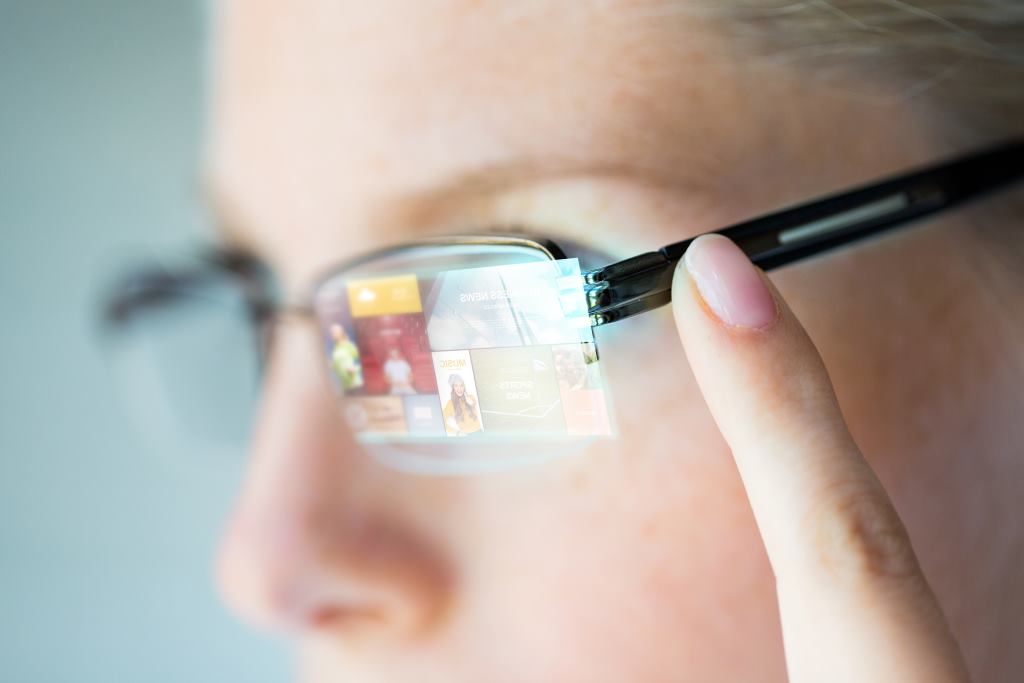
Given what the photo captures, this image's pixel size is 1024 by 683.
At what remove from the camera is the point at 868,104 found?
48 cm

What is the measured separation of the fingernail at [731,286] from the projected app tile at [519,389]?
9cm


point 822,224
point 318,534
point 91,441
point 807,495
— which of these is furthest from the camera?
point 91,441

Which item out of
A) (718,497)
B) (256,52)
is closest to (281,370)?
(256,52)

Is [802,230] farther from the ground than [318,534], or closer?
farther from the ground

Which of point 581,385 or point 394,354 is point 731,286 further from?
Answer: point 394,354

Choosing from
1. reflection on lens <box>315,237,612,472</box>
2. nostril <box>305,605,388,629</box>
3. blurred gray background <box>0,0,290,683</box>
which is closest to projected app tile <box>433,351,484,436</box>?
reflection on lens <box>315,237,612,472</box>

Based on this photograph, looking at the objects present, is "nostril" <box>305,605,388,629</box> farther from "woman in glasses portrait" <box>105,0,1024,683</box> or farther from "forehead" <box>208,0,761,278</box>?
"forehead" <box>208,0,761,278</box>

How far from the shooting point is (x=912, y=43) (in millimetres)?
476

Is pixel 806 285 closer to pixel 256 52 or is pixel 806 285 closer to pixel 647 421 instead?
pixel 647 421

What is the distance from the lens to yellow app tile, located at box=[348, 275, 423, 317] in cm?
44

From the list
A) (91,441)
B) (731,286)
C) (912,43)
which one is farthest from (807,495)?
(91,441)

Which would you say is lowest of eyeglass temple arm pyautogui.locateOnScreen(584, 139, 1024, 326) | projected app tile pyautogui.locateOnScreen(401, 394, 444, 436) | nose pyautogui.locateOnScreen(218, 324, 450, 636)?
nose pyautogui.locateOnScreen(218, 324, 450, 636)

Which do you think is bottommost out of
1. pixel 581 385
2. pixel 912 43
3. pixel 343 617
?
pixel 343 617

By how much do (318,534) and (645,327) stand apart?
1.07 ft
